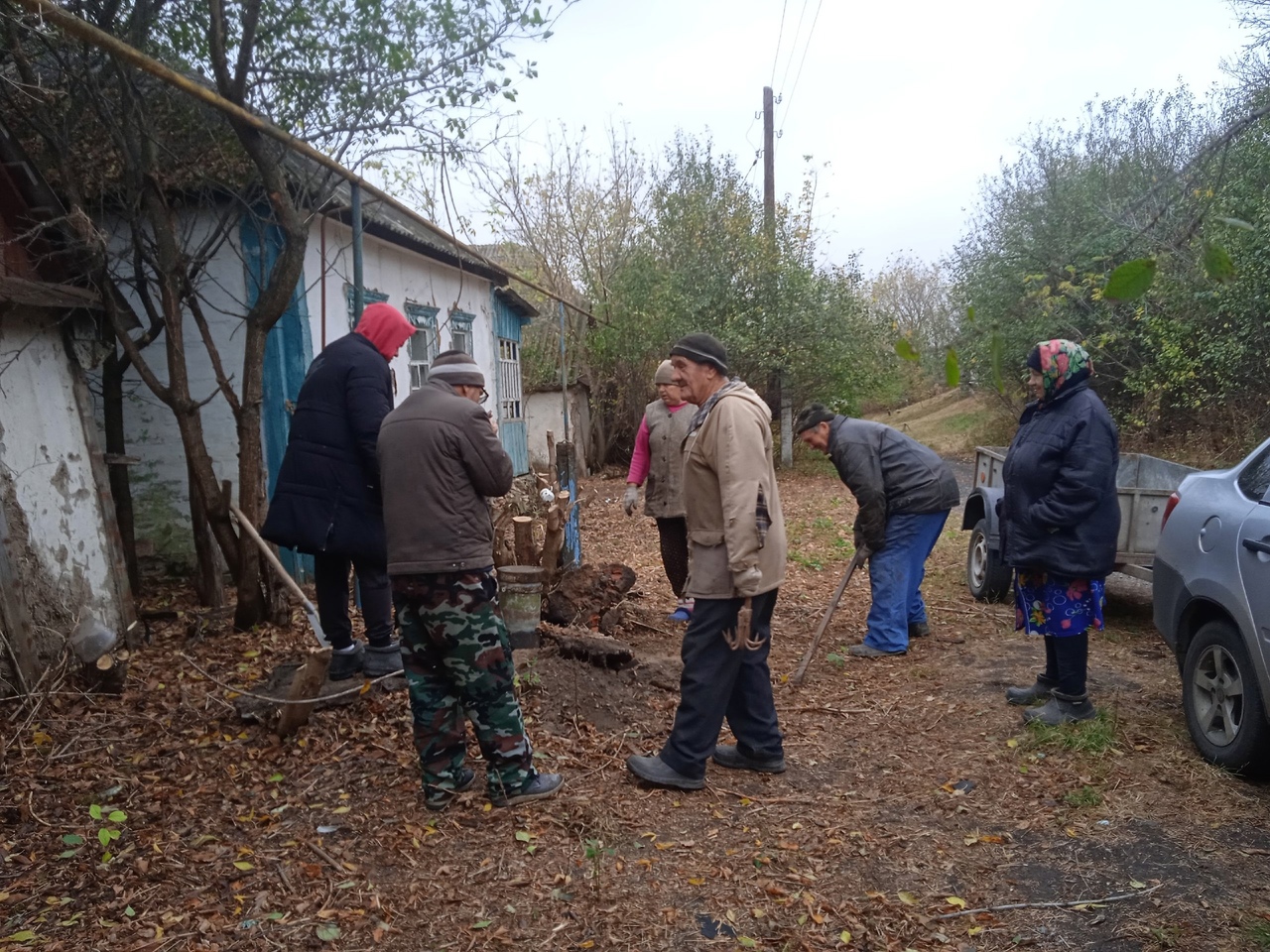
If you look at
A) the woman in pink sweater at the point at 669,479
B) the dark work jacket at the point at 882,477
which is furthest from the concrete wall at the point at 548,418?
the dark work jacket at the point at 882,477

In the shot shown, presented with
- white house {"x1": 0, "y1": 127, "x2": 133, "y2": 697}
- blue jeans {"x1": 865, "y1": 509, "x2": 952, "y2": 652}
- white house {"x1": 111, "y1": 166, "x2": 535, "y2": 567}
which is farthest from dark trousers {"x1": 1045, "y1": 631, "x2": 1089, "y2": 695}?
white house {"x1": 0, "y1": 127, "x2": 133, "y2": 697}

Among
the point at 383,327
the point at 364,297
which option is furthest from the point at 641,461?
Answer: the point at 364,297

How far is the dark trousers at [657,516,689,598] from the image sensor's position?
595 centimetres

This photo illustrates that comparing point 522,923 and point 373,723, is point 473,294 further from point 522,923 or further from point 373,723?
point 522,923

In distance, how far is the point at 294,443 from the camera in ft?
14.1

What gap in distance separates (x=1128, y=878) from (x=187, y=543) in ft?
22.1

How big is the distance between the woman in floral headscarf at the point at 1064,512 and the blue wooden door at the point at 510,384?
903 centimetres

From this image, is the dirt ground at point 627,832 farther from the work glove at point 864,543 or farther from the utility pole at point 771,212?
the utility pole at point 771,212

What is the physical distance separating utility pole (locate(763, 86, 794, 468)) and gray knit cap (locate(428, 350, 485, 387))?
518 inches

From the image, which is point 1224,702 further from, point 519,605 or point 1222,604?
point 519,605

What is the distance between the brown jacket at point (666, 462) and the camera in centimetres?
590

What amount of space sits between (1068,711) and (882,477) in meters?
1.76

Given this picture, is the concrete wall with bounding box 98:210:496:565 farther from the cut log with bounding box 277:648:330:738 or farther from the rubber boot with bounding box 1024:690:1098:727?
the rubber boot with bounding box 1024:690:1098:727

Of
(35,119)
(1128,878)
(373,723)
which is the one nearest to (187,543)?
(35,119)
